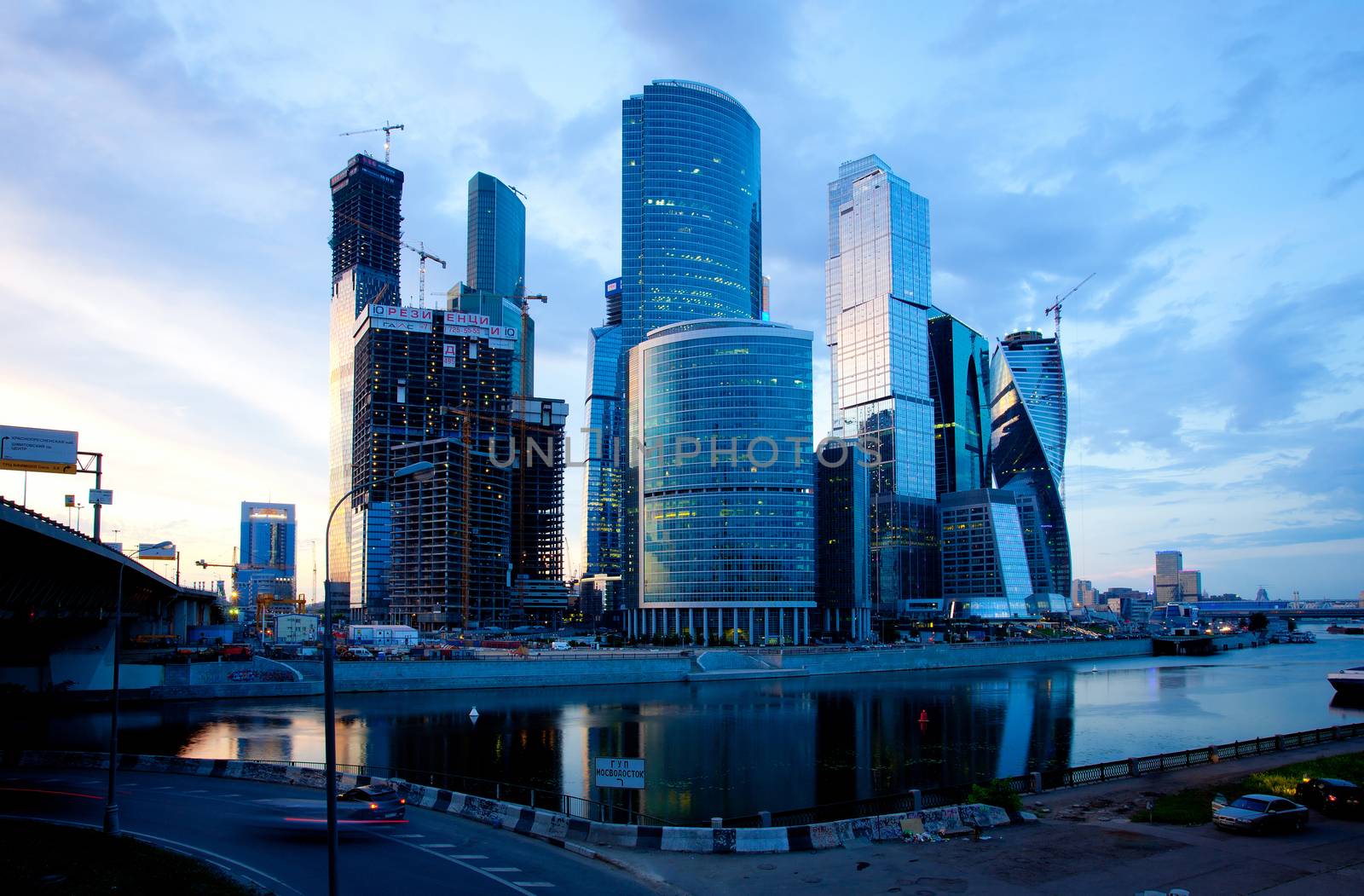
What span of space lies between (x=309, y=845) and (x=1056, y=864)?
2849 cm

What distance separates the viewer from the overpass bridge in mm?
63125

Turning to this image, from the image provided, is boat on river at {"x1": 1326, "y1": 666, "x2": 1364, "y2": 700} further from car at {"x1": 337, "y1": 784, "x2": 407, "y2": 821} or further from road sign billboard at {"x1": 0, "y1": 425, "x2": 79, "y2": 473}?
road sign billboard at {"x1": 0, "y1": 425, "x2": 79, "y2": 473}

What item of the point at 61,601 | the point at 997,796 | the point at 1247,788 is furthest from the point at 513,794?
the point at 61,601

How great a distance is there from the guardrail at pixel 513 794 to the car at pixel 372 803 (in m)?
7.35

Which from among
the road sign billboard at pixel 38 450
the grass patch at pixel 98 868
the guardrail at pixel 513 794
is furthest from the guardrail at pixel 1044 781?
the road sign billboard at pixel 38 450

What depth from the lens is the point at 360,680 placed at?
398 feet

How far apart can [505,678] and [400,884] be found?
105495 millimetres

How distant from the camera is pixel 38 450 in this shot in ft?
310

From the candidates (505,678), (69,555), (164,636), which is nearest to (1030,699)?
(505,678)

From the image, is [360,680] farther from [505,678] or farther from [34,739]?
[34,739]

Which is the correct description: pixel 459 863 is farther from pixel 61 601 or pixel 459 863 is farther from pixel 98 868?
pixel 61 601

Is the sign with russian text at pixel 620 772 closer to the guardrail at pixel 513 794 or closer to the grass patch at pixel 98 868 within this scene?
the guardrail at pixel 513 794

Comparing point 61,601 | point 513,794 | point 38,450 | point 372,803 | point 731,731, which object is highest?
point 38,450

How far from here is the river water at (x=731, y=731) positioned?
2566 inches
